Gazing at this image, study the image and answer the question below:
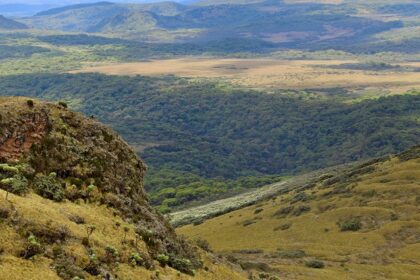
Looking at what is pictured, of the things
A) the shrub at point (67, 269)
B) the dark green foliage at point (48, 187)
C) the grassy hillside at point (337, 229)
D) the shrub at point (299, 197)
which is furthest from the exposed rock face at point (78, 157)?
the shrub at point (299, 197)

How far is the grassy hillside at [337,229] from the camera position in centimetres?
6347

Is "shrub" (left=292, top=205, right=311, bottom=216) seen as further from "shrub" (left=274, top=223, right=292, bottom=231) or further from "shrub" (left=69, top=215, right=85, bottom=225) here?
"shrub" (left=69, top=215, right=85, bottom=225)

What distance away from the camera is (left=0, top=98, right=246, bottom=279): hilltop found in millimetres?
24734

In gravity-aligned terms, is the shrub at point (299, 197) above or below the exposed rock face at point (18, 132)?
below

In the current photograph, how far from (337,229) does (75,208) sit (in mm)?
61942

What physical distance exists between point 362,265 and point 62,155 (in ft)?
138

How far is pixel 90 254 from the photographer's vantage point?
86.4ft

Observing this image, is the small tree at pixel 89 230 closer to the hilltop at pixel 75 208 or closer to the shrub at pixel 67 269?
the hilltop at pixel 75 208

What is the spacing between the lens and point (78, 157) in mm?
34875

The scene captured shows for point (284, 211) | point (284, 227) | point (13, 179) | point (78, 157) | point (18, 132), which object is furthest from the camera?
point (284, 211)

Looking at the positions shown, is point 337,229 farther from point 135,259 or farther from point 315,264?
point 135,259

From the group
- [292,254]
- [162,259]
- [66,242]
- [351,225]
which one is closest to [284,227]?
[351,225]

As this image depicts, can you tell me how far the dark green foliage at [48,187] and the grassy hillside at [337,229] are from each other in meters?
24.9

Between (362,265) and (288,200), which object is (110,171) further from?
(288,200)
